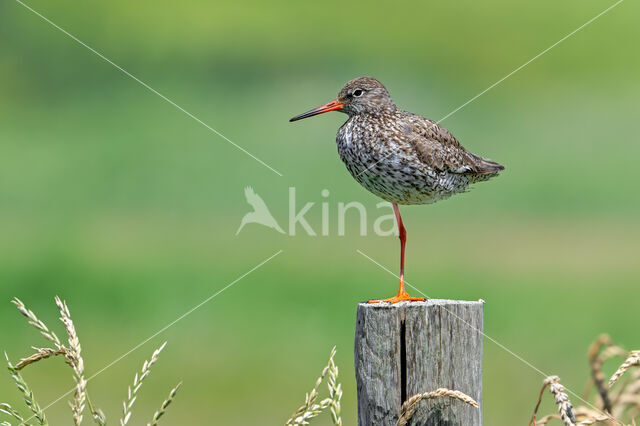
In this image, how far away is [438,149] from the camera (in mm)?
6180

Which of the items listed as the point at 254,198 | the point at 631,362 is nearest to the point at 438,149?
the point at 631,362

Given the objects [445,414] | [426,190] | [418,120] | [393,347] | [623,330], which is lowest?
[623,330]

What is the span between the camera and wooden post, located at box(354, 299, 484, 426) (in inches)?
159

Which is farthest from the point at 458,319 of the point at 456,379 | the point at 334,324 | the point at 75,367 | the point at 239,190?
the point at 239,190

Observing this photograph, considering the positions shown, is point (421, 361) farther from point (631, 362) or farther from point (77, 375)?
point (77, 375)

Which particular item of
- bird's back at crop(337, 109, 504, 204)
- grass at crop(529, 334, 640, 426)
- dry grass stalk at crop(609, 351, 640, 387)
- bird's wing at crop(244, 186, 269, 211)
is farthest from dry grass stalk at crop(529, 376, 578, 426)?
bird's wing at crop(244, 186, 269, 211)

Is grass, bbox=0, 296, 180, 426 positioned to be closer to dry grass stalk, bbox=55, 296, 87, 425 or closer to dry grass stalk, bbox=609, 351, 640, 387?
dry grass stalk, bbox=55, 296, 87, 425

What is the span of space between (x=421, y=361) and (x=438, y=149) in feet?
8.35

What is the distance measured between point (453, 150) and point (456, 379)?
2780mm

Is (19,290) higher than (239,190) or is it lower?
lower

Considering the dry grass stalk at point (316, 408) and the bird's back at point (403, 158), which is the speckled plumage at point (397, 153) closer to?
the bird's back at point (403, 158)

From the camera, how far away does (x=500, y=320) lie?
1283 cm

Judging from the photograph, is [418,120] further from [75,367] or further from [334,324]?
[334,324]

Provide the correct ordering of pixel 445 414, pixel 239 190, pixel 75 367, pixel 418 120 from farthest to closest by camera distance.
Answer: pixel 239 190 → pixel 418 120 → pixel 445 414 → pixel 75 367
